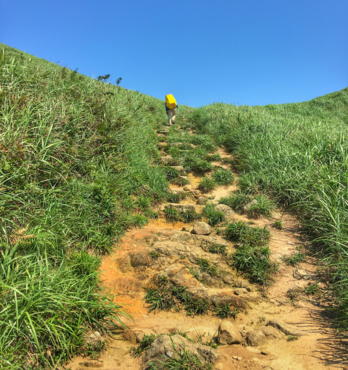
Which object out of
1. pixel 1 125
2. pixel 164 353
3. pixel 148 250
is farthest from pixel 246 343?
pixel 1 125

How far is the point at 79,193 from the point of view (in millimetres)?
4043

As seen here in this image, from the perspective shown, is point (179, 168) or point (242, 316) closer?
point (242, 316)

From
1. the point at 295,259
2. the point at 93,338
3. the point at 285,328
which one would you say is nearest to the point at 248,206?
the point at 295,259

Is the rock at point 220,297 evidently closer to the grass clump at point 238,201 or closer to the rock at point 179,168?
the grass clump at point 238,201

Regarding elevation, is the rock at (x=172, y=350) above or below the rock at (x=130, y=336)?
above

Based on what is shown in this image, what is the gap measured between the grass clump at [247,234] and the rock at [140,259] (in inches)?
55.9

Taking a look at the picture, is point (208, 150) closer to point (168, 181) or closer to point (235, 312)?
point (168, 181)

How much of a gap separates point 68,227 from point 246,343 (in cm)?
248

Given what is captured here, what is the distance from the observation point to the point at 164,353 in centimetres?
222

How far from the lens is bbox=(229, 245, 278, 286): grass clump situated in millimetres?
3604

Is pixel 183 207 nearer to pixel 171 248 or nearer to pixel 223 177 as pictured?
pixel 171 248

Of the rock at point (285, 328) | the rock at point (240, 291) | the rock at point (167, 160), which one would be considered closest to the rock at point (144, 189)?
the rock at point (167, 160)

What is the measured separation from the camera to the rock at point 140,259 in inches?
145

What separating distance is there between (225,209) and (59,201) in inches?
119
